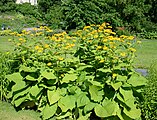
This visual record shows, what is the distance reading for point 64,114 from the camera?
15.5ft

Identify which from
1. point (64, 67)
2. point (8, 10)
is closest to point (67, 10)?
point (8, 10)

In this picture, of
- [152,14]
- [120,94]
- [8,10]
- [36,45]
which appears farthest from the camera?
[8,10]

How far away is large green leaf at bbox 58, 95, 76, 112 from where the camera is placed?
4.61 meters

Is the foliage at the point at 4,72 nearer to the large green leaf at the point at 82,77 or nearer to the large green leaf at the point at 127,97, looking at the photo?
the large green leaf at the point at 82,77

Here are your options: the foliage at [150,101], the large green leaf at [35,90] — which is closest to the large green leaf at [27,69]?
Result: the large green leaf at [35,90]

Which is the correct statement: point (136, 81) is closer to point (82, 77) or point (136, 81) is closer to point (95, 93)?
point (95, 93)

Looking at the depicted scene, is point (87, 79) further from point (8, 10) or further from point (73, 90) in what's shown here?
point (8, 10)

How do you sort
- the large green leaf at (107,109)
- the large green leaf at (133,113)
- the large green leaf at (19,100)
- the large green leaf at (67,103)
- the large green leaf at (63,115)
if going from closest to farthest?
the large green leaf at (107,109), the large green leaf at (133,113), the large green leaf at (67,103), the large green leaf at (63,115), the large green leaf at (19,100)

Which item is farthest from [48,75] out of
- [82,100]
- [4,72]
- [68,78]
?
[4,72]

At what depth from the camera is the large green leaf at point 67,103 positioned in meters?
4.61

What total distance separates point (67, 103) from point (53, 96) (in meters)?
0.24

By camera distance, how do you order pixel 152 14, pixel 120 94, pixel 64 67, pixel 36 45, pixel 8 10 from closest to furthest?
pixel 120 94 < pixel 64 67 < pixel 36 45 < pixel 152 14 < pixel 8 10

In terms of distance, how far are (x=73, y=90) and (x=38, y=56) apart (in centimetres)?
89

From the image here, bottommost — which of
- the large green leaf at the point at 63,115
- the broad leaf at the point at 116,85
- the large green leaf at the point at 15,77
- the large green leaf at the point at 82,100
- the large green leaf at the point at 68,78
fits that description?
the large green leaf at the point at 63,115
